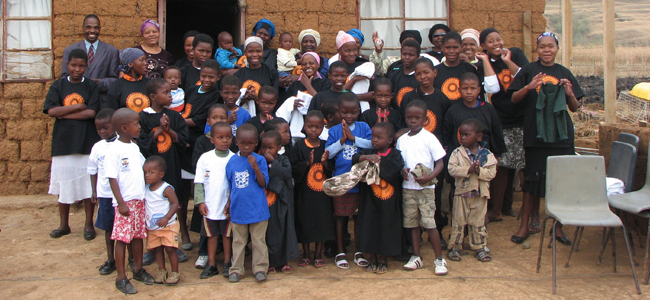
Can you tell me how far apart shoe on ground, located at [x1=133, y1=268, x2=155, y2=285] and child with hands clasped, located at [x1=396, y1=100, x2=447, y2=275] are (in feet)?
6.53

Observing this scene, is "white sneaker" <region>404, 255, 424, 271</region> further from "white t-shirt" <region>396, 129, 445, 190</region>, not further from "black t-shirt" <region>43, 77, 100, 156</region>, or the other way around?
"black t-shirt" <region>43, 77, 100, 156</region>

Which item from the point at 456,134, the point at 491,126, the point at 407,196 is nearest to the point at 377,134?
the point at 407,196

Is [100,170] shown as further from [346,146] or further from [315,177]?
[346,146]

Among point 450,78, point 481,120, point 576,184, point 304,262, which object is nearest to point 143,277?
point 304,262

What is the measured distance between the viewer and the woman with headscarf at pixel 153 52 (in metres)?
5.46

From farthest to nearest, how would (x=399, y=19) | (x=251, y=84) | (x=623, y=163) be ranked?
1. (x=399, y=19)
2. (x=251, y=84)
3. (x=623, y=163)

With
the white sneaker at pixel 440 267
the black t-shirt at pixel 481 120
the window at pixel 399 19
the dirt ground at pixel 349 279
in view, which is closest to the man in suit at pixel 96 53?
the dirt ground at pixel 349 279

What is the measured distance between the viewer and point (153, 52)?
562 centimetres

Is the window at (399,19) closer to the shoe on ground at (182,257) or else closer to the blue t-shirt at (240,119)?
the blue t-shirt at (240,119)

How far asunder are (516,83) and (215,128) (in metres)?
2.82

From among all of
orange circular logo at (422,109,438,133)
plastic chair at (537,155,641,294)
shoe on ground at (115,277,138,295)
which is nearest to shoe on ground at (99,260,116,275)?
shoe on ground at (115,277,138,295)

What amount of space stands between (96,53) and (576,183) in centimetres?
481

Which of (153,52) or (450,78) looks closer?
(450,78)

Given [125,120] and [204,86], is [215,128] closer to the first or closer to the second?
[125,120]
